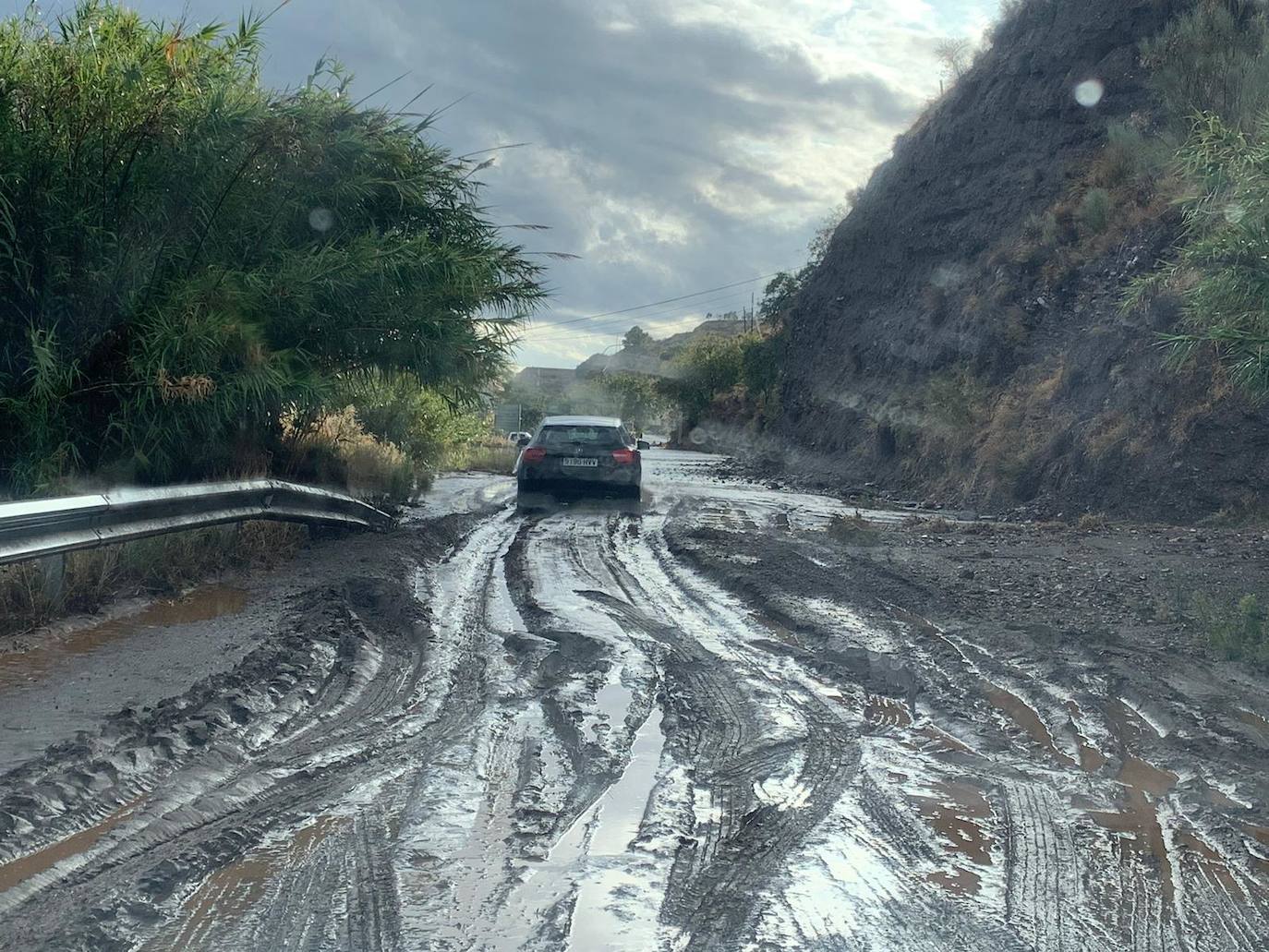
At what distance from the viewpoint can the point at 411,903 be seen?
12.4ft

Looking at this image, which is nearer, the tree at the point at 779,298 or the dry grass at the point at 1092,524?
the dry grass at the point at 1092,524

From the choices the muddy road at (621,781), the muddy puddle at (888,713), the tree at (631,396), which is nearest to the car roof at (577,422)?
the muddy road at (621,781)

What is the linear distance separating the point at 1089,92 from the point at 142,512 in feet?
101

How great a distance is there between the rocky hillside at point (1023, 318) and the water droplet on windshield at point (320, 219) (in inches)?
496

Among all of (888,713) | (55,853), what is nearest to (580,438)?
(888,713)

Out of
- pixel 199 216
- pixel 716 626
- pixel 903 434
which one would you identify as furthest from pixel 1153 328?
pixel 199 216

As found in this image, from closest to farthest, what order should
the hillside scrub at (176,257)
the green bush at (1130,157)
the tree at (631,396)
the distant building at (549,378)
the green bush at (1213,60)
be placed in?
the hillside scrub at (176,257), the green bush at (1213,60), the green bush at (1130,157), the tree at (631,396), the distant building at (549,378)

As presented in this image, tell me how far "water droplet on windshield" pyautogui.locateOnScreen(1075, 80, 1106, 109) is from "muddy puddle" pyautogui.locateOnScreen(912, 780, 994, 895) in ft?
103

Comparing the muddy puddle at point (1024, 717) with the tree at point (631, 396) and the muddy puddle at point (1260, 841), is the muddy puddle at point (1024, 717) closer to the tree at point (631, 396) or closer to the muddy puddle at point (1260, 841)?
the muddy puddle at point (1260, 841)

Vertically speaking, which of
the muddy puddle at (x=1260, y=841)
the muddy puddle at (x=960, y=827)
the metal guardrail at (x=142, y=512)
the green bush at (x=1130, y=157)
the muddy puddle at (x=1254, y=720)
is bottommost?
the muddy puddle at (x=960, y=827)

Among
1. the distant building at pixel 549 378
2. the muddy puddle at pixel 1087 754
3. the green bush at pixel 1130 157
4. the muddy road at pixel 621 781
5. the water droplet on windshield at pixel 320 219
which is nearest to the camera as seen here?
the muddy road at pixel 621 781

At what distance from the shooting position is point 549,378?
17588cm

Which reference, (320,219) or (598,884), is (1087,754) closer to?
(598,884)

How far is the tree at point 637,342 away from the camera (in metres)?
162
